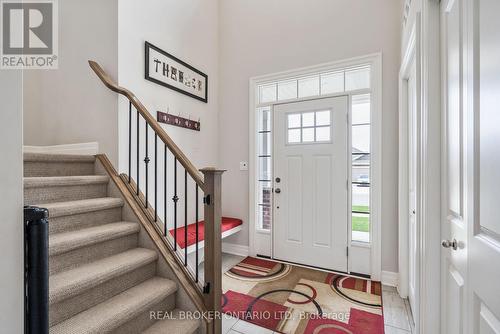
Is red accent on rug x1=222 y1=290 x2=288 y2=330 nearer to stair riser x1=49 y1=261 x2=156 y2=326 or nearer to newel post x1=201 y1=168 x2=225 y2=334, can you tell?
newel post x1=201 y1=168 x2=225 y2=334

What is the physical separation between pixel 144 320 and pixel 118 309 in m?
0.21

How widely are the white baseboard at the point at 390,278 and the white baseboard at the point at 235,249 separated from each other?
Answer: 1.63 m

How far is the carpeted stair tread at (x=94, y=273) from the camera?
50.4 inches

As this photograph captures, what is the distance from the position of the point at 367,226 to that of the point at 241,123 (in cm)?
200

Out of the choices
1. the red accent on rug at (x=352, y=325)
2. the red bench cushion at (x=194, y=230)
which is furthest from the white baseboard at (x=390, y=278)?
the red bench cushion at (x=194, y=230)

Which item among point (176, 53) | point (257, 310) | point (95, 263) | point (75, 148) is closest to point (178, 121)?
point (176, 53)

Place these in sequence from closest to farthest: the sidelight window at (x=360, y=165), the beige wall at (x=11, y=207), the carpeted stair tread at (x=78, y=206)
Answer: the beige wall at (x=11, y=207), the carpeted stair tread at (x=78, y=206), the sidelight window at (x=360, y=165)

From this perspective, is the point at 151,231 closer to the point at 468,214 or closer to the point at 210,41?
the point at 468,214

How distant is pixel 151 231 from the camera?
1.94m

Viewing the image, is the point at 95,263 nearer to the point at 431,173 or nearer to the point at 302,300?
the point at 302,300

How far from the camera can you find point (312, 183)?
2.90m

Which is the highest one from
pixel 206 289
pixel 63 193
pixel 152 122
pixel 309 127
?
pixel 309 127

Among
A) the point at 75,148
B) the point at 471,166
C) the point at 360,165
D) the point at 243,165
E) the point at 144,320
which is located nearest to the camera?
the point at 471,166

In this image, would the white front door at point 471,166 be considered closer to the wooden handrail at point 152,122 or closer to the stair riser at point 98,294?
the wooden handrail at point 152,122
